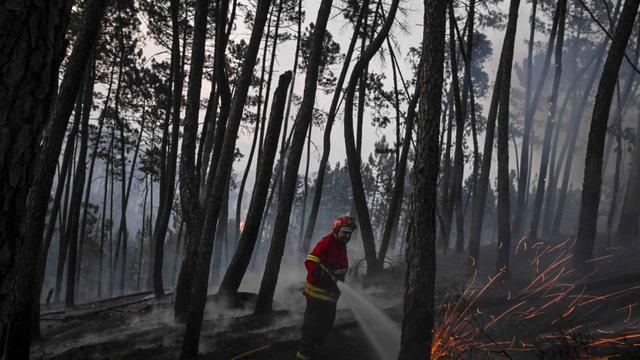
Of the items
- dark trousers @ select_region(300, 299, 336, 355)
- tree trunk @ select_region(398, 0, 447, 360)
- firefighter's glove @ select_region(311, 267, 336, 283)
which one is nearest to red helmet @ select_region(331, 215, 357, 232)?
firefighter's glove @ select_region(311, 267, 336, 283)

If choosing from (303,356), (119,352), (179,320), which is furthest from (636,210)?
(119,352)

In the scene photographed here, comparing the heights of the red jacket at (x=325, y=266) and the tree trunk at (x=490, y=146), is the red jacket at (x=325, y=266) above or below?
below

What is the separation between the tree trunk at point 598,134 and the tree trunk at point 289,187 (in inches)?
245

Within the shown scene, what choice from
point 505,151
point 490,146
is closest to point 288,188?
point 505,151

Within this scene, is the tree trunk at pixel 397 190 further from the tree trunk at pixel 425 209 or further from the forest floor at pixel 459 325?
the tree trunk at pixel 425 209

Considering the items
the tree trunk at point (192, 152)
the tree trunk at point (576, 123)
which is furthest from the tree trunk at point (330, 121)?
the tree trunk at point (576, 123)

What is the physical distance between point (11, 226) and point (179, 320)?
8.43 metres

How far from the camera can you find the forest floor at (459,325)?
616cm

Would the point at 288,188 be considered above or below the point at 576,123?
below

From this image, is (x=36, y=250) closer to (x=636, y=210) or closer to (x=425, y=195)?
(x=425, y=195)

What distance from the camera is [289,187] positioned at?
30.6ft

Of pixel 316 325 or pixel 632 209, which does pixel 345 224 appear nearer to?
pixel 316 325

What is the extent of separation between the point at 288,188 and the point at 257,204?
741 mm

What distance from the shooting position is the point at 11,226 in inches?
60.0
